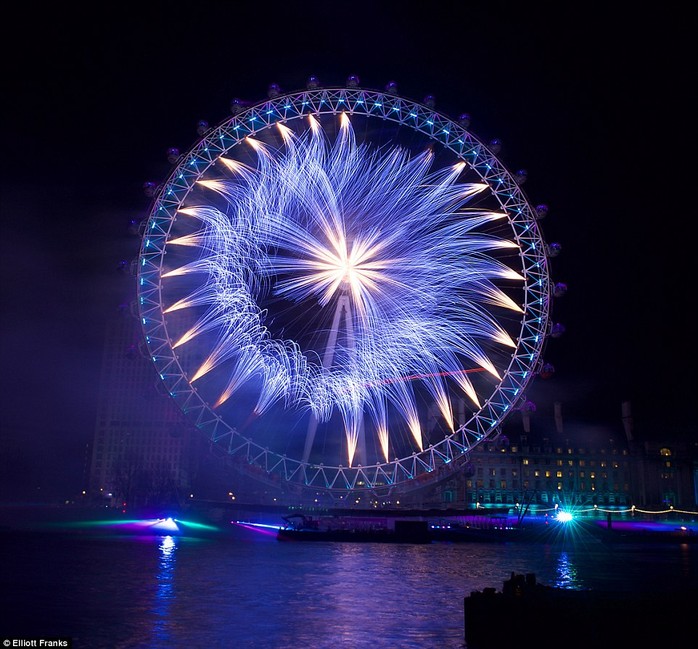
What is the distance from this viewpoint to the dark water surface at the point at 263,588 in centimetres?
2520

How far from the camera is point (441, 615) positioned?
29.4 meters

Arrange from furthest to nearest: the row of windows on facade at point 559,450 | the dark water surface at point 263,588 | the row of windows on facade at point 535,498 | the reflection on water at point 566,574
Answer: the row of windows on facade at point 559,450
the row of windows on facade at point 535,498
the reflection on water at point 566,574
the dark water surface at point 263,588

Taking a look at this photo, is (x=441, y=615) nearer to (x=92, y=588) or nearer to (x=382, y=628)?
(x=382, y=628)

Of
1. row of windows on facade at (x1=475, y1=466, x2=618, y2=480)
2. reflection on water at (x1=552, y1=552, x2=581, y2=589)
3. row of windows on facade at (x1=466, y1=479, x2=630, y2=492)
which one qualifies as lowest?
reflection on water at (x1=552, y1=552, x2=581, y2=589)

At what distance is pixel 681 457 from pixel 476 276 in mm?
158057

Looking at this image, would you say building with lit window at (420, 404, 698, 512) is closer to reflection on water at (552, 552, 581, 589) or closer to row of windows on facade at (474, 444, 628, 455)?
row of windows on facade at (474, 444, 628, 455)

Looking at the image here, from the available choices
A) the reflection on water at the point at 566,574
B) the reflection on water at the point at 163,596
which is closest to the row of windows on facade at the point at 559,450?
the reflection on water at the point at 566,574

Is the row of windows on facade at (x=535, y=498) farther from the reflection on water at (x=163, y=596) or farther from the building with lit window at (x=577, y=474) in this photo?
the reflection on water at (x=163, y=596)

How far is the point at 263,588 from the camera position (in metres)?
37.3

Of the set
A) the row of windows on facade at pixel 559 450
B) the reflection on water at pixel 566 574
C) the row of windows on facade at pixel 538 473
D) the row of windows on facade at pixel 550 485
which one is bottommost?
the reflection on water at pixel 566 574

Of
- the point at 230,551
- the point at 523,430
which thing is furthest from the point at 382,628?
the point at 523,430

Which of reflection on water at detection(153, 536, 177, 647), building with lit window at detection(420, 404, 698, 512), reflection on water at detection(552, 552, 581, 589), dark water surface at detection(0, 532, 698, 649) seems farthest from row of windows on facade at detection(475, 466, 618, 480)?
reflection on water at detection(153, 536, 177, 647)

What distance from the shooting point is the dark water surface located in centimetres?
2520

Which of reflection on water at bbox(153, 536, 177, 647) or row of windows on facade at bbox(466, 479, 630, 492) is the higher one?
row of windows on facade at bbox(466, 479, 630, 492)
